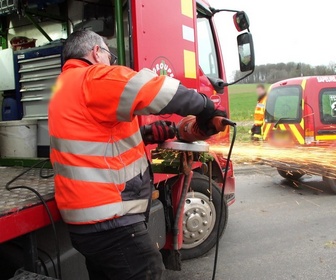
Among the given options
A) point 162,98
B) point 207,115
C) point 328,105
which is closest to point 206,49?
point 207,115

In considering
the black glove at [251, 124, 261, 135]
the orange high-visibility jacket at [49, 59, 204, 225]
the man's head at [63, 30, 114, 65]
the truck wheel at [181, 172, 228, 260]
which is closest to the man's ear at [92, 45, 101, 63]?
the man's head at [63, 30, 114, 65]

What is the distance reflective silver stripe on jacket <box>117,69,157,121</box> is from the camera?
1791 mm

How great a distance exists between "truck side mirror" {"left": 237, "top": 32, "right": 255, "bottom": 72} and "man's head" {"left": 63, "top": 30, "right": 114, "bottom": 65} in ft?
7.55

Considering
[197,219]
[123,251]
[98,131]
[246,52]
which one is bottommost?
[197,219]

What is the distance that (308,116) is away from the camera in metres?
7.41

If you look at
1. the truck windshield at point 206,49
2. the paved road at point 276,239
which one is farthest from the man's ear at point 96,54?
the paved road at point 276,239

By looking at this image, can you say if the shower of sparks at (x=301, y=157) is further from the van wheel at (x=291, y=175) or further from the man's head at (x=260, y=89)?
the man's head at (x=260, y=89)

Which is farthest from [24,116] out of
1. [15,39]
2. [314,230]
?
[314,230]

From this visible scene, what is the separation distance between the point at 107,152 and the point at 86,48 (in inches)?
25.3

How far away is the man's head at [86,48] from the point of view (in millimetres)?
2092

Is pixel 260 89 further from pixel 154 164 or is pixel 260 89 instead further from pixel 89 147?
pixel 89 147

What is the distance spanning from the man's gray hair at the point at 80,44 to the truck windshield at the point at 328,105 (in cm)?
644

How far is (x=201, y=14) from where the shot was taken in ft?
14.1

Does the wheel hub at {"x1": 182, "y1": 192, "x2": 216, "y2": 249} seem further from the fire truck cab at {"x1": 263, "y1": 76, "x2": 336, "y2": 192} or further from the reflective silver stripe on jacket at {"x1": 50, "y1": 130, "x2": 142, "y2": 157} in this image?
the fire truck cab at {"x1": 263, "y1": 76, "x2": 336, "y2": 192}
